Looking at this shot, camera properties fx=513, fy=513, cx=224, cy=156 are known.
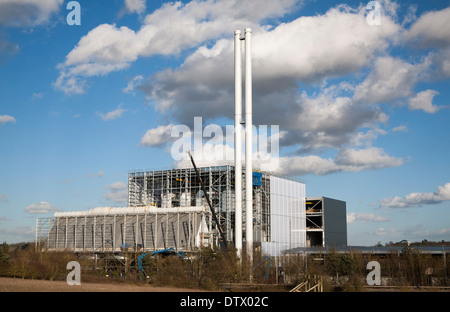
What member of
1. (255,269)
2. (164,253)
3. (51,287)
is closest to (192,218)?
(164,253)

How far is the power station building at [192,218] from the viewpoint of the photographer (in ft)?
243

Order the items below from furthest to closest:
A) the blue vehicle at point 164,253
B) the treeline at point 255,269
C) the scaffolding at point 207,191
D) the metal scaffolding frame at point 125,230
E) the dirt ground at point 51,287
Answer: the scaffolding at point 207,191 → the metal scaffolding frame at point 125,230 → the blue vehicle at point 164,253 → the treeline at point 255,269 → the dirt ground at point 51,287

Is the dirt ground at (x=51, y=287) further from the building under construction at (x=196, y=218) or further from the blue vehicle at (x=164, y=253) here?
the building under construction at (x=196, y=218)

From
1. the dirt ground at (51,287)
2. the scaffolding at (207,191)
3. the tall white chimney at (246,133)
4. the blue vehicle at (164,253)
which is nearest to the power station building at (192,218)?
the scaffolding at (207,191)

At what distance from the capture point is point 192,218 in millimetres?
73625

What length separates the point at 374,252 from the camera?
2309 inches

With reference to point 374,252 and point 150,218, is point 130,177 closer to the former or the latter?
point 150,218

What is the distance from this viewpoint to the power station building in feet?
243

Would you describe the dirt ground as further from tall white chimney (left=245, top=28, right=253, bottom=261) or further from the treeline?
tall white chimney (left=245, top=28, right=253, bottom=261)

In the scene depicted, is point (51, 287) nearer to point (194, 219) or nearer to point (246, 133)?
point (246, 133)

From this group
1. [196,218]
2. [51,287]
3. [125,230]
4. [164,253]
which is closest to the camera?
[51,287]

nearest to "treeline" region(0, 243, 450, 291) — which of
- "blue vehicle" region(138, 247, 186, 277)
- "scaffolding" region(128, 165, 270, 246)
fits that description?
"blue vehicle" region(138, 247, 186, 277)
